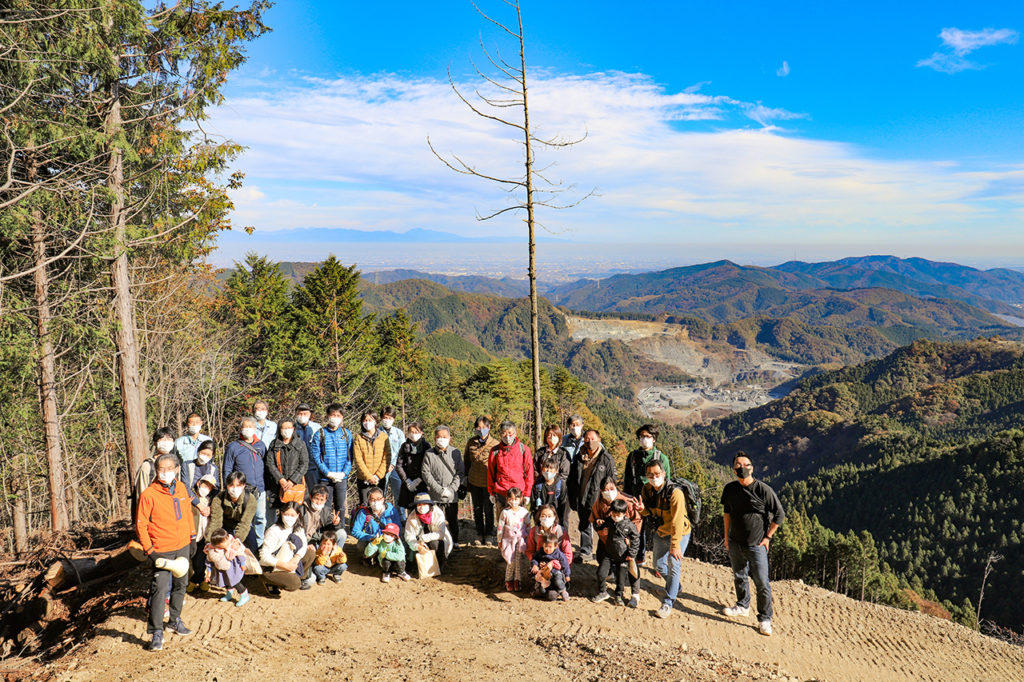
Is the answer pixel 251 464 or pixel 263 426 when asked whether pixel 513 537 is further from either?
pixel 263 426

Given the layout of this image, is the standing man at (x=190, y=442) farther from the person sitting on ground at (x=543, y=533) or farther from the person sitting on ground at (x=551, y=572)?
A: the person sitting on ground at (x=551, y=572)

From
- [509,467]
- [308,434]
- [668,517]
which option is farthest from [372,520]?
[668,517]

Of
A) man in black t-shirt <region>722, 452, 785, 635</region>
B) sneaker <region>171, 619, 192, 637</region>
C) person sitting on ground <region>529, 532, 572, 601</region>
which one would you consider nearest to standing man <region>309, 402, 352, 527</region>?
sneaker <region>171, 619, 192, 637</region>

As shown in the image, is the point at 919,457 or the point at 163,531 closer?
the point at 163,531

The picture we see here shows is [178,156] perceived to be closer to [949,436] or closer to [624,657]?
[624,657]

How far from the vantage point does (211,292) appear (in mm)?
19031

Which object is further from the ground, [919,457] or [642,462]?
[642,462]

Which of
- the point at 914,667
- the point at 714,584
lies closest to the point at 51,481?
the point at 714,584

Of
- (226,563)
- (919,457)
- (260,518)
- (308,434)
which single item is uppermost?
→ (308,434)

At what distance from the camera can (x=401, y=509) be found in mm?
6969

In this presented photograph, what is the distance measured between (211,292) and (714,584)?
756 inches

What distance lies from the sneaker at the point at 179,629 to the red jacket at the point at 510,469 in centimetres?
373

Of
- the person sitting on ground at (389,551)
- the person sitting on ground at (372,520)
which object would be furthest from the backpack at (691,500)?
the person sitting on ground at (372,520)

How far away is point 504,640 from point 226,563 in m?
3.24
